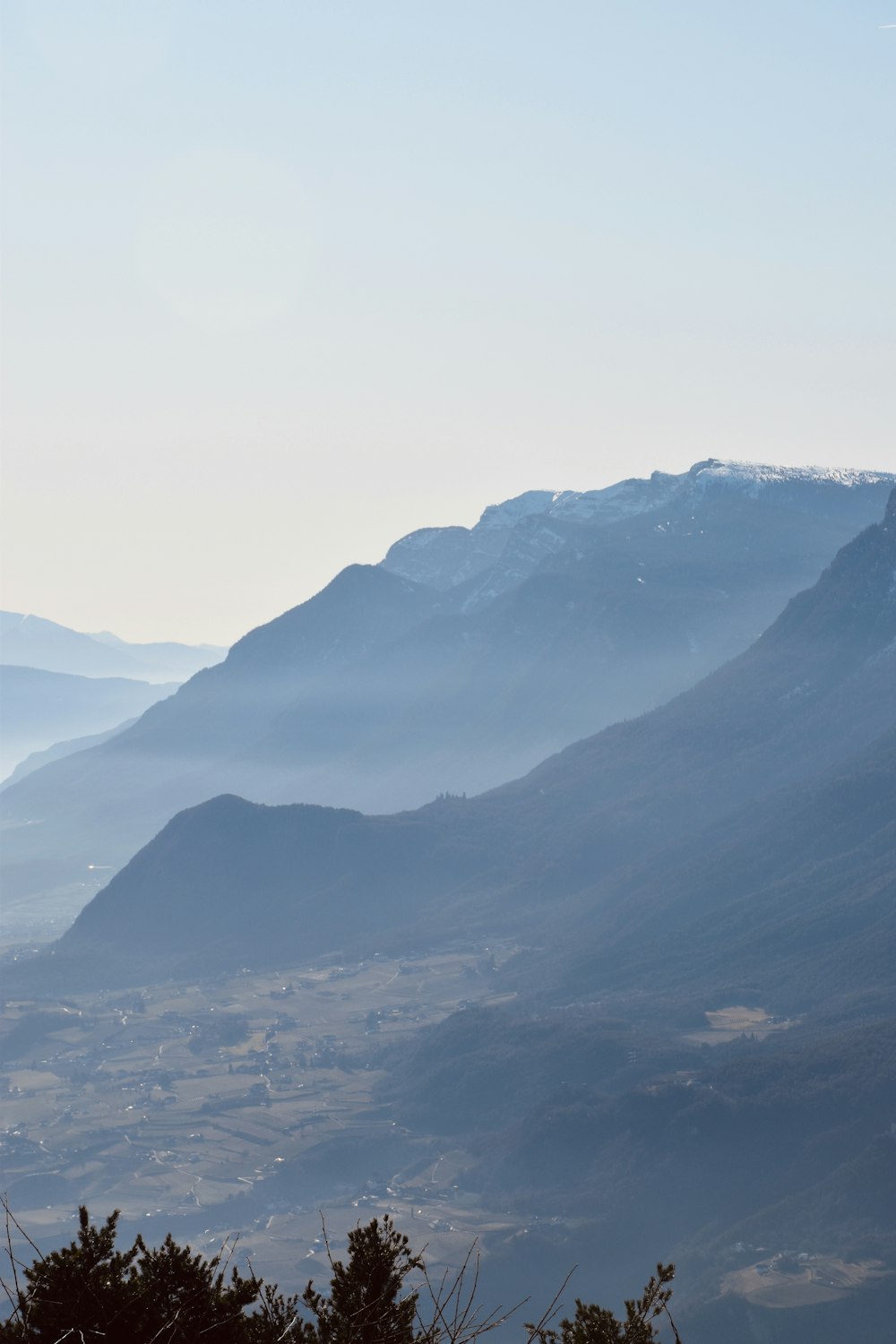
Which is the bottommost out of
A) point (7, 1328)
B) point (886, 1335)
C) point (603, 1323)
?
point (886, 1335)

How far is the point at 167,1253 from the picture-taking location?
109 ft

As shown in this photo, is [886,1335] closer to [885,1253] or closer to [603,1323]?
[885,1253]

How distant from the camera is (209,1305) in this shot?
32.4 metres

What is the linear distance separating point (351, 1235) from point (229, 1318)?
3141mm

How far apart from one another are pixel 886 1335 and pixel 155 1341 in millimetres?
165905

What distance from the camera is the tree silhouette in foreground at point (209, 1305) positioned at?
30844 mm

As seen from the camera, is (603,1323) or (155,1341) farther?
(603,1323)

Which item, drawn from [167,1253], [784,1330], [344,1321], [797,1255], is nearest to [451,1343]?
[344,1321]

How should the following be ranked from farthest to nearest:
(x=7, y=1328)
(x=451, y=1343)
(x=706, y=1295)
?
(x=706, y=1295), (x=7, y=1328), (x=451, y=1343)

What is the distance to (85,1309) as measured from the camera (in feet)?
103

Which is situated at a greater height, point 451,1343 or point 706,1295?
point 451,1343

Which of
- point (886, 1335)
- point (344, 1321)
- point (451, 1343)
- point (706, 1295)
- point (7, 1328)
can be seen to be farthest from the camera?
point (706, 1295)

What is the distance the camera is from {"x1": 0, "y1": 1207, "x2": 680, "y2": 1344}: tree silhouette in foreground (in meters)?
30.8

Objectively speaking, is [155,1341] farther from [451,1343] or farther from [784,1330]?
[784,1330]
